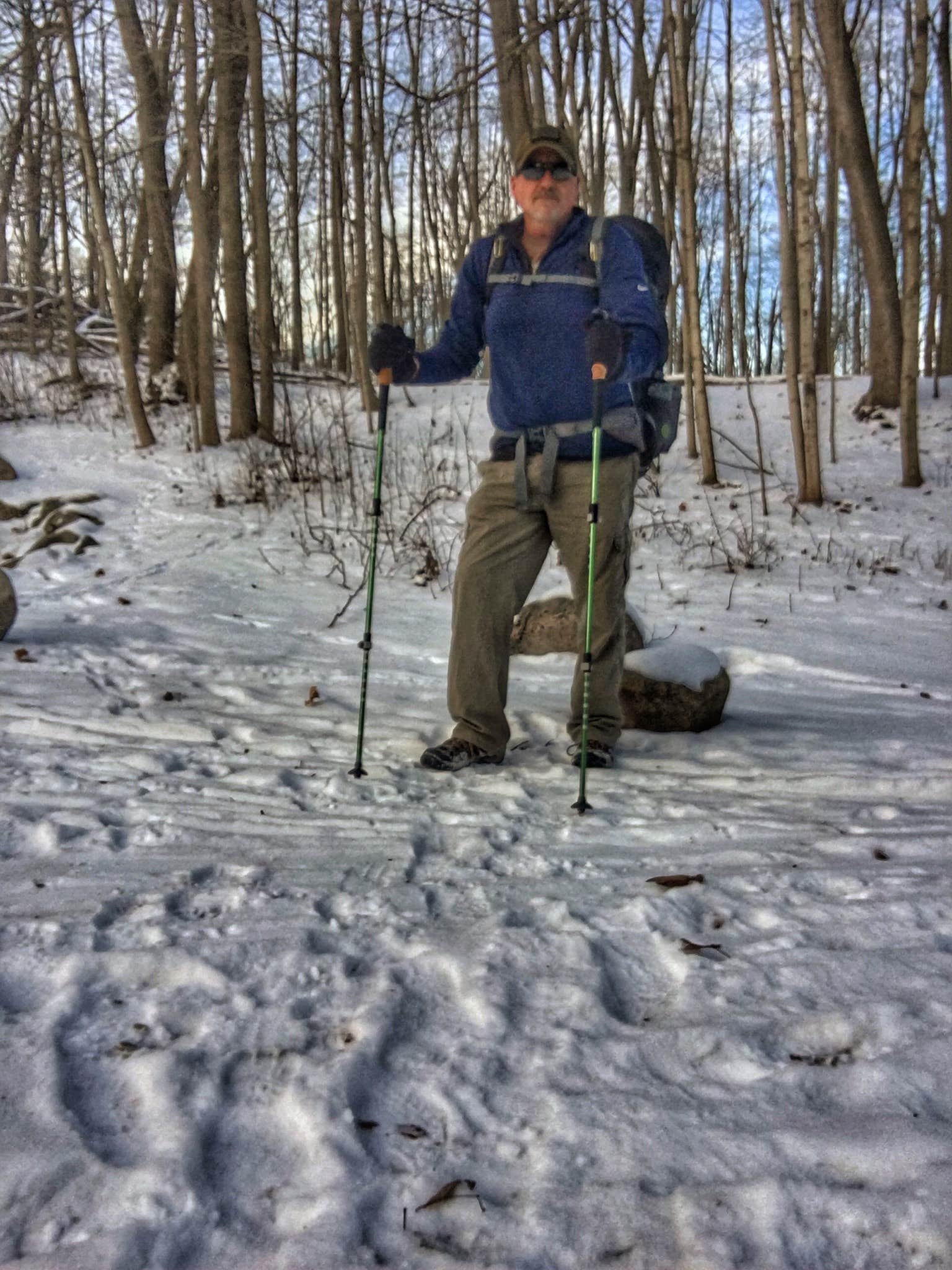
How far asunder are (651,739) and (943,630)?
3.74 m

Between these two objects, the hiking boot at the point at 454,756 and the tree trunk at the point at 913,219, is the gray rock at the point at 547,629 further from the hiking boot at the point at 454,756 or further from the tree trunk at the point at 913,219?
the tree trunk at the point at 913,219

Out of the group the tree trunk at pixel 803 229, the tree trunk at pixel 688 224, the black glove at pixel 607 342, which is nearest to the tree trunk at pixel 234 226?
the tree trunk at pixel 688 224

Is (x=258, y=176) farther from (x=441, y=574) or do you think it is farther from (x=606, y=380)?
(x=606, y=380)

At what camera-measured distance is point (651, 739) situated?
450 centimetres

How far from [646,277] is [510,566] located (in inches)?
49.4

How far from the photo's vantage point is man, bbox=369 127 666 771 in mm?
3645

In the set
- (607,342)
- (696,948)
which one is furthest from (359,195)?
(696,948)

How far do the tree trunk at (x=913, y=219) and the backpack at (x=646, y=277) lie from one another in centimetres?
765

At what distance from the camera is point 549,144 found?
3631 mm

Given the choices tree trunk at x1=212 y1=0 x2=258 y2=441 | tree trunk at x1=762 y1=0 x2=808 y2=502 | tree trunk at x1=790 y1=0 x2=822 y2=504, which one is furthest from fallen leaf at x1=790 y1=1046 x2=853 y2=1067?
tree trunk at x1=212 y1=0 x2=258 y2=441

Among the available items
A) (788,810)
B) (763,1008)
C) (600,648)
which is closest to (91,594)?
(600,648)

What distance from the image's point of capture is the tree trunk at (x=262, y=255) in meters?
11.7

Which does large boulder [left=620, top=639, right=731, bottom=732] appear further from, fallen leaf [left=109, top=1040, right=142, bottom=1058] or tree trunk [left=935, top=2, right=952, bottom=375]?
tree trunk [left=935, top=2, right=952, bottom=375]

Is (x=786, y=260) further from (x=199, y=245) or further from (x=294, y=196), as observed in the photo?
(x=294, y=196)
